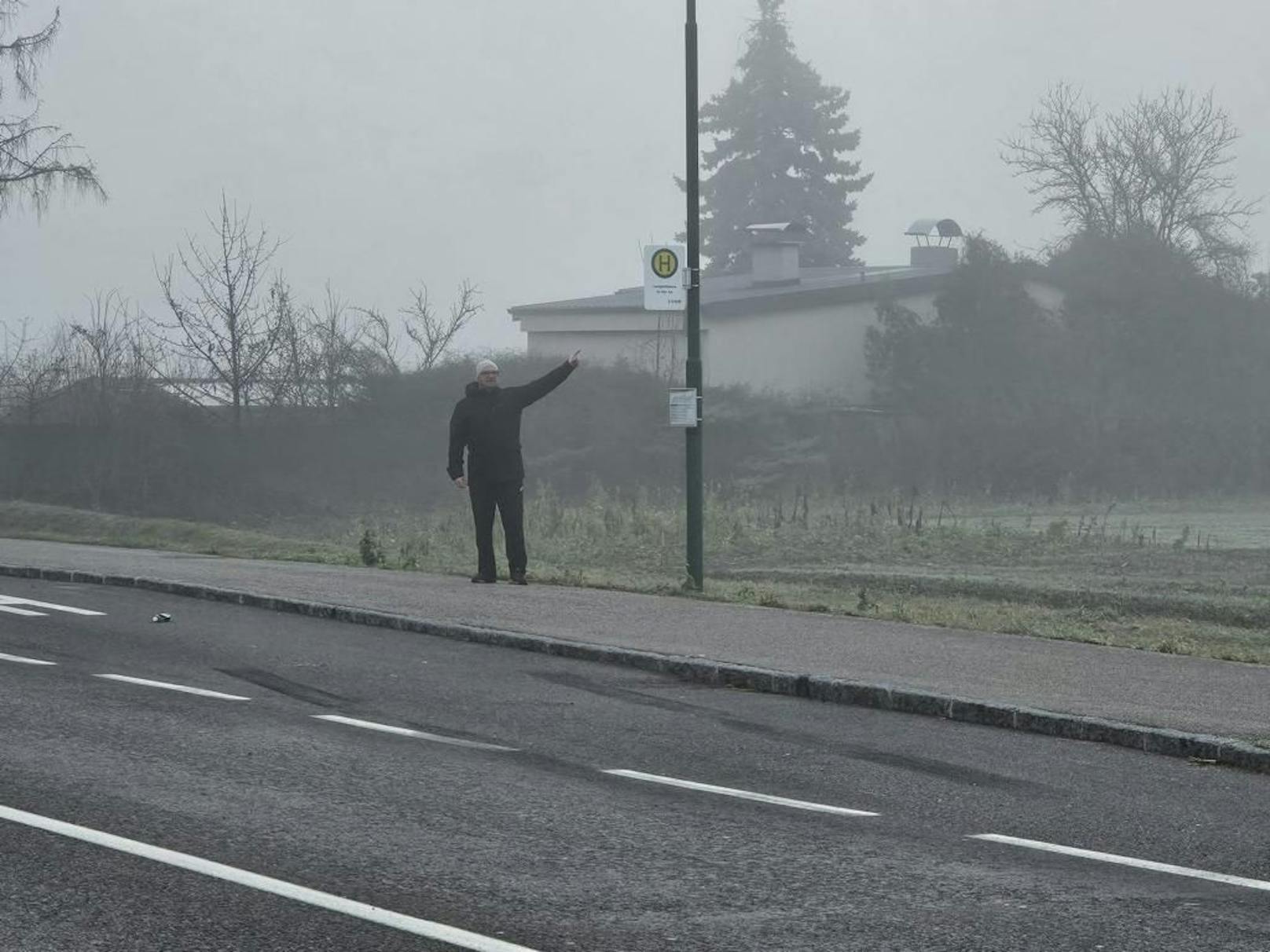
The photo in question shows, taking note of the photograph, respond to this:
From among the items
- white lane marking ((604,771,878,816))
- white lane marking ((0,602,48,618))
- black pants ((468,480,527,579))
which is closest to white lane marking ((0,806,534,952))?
white lane marking ((604,771,878,816))

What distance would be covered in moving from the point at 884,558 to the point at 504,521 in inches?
433

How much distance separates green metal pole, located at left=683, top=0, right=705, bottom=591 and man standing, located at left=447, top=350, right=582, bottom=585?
129 centimetres

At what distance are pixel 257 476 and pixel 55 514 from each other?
15.7 m

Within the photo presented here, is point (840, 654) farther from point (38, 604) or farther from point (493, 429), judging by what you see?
point (38, 604)

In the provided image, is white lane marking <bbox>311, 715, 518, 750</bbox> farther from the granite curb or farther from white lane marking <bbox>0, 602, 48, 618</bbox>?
white lane marking <bbox>0, 602, 48, 618</bbox>

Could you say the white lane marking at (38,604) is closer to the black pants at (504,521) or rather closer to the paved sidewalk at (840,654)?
the paved sidewalk at (840,654)

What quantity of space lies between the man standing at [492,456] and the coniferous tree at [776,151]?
7784cm

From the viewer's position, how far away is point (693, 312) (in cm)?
1784

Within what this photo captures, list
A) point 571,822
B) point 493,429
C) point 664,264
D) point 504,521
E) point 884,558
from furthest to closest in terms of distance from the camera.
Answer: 1. point 884,558
2. point 504,521
3. point 493,429
4. point 664,264
5. point 571,822

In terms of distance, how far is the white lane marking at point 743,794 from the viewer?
8.24m

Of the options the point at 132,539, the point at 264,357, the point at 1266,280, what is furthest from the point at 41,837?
the point at 1266,280

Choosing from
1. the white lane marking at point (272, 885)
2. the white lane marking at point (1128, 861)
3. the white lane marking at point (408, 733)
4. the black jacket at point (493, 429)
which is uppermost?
the black jacket at point (493, 429)

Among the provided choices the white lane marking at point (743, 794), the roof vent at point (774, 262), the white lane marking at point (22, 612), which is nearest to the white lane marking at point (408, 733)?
the white lane marking at point (743, 794)

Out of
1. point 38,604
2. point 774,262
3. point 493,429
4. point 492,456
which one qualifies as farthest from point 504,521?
point 774,262
